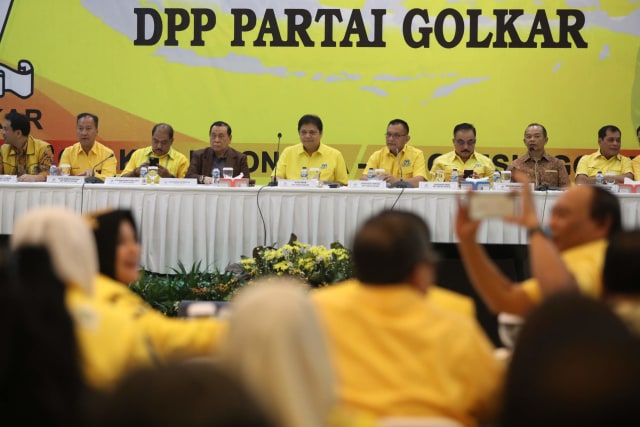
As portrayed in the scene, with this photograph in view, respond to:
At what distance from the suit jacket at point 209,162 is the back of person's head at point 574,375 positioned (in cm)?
604

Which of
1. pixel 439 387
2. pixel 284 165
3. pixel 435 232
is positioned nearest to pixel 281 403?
pixel 439 387

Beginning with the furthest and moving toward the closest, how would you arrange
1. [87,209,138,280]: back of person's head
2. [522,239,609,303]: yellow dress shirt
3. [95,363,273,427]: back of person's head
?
[522,239,609,303]: yellow dress shirt, [87,209,138,280]: back of person's head, [95,363,273,427]: back of person's head

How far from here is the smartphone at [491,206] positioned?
213 centimetres

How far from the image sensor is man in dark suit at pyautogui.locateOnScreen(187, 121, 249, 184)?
6945 mm

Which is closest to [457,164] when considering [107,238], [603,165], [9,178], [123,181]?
[603,165]

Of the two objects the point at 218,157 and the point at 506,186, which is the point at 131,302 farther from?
the point at 218,157

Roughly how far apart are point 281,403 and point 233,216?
15.6 ft

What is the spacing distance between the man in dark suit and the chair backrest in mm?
5418

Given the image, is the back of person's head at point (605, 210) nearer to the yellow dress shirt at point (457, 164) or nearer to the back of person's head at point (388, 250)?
the back of person's head at point (388, 250)

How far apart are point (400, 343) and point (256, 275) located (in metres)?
3.33

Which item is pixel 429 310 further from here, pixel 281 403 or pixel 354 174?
pixel 354 174

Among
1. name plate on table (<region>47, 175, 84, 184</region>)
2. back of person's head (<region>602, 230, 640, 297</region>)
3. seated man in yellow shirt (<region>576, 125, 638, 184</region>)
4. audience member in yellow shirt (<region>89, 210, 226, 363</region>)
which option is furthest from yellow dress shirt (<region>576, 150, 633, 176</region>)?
audience member in yellow shirt (<region>89, 210, 226, 363</region>)

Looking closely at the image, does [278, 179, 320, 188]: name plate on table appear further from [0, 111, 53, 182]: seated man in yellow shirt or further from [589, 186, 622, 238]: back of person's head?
[589, 186, 622, 238]: back of person's head

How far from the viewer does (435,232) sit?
568 centimetres
